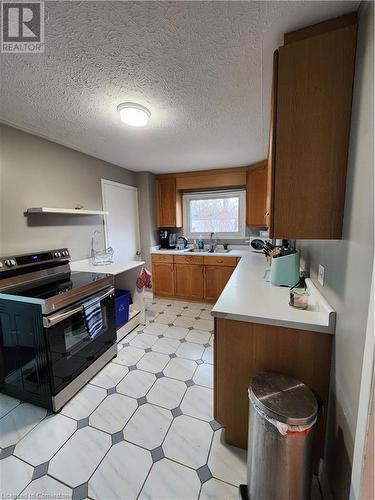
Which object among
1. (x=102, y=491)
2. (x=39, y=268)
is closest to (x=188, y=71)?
(x=39, y=268)

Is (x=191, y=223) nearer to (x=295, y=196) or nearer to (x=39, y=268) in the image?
(x=39, y=268)

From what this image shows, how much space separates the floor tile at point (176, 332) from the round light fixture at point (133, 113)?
7.25ft

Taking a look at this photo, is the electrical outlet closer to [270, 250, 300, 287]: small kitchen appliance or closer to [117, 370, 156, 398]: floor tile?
[270, 250, 300, 287]: small kitchen appliance

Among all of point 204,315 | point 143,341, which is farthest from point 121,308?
point 204,315

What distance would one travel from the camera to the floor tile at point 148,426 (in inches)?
51.4

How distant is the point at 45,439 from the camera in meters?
1.32

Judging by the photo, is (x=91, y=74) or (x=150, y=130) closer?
(x=91, y=74)

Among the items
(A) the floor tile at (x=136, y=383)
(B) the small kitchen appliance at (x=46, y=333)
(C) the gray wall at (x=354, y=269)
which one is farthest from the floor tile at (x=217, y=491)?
(B) the small kitchen appliance at (x=46, y=333)

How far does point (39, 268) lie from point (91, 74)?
162 cm

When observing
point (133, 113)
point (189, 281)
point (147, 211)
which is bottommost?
point (189, 281)

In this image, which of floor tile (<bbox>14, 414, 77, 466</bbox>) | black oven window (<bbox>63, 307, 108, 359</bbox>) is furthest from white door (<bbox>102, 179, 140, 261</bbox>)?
floor tile (<bbox>14, 414, 77, 466</bbox>)

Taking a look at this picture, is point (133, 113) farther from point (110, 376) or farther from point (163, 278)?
point (163, 278)

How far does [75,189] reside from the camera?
2.45 m

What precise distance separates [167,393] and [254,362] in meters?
0.88
